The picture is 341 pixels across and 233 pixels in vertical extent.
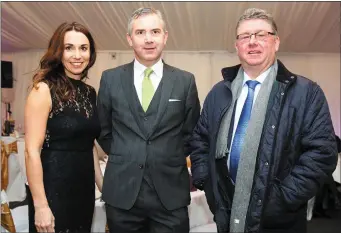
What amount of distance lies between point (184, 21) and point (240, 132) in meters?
3.69

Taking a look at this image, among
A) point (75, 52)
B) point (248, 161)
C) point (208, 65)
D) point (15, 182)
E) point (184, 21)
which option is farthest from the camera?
point (208, 65)

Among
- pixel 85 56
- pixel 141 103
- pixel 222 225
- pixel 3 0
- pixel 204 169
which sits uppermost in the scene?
pixel 3 0

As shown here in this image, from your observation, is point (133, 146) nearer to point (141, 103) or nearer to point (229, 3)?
point (141, 103)

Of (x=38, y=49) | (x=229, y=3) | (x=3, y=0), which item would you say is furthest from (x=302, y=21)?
(x=38, y=49)

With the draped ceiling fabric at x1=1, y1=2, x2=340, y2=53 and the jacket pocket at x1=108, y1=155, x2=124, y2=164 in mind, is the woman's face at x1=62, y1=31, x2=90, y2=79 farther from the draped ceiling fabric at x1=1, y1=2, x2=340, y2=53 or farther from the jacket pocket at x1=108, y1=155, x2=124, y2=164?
the draped ceiling fabric at x1=1, y1=2, x2=340, y2=53

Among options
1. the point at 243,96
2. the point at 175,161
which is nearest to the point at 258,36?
the point at 243,96

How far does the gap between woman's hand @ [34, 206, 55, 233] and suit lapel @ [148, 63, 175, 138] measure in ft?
2.03

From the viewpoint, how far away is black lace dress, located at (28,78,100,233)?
1.98m

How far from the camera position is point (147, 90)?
2.02m

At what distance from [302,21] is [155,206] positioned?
4.24m

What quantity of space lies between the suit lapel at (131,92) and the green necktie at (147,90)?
5 centimetres

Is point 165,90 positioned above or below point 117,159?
above

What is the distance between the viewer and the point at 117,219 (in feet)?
6.44

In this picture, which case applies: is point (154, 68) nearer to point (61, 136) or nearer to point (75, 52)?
point (75, 52)
